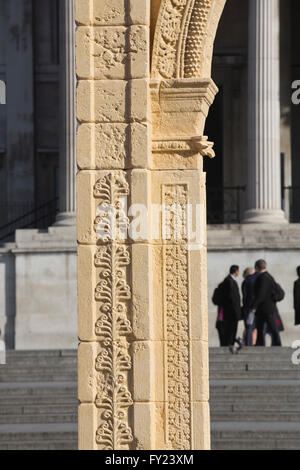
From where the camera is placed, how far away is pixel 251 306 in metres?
33.3

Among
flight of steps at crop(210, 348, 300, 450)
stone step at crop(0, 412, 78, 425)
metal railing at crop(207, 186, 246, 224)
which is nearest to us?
flight of steps at crop(210, 348, 300, 450)

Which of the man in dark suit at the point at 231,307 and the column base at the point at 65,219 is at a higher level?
the column base at the point at 65,219

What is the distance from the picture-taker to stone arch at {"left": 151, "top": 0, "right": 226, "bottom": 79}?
1437 cm

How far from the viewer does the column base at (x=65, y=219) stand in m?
42.5

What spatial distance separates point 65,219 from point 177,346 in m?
28.8

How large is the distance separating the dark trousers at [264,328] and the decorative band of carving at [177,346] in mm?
19154

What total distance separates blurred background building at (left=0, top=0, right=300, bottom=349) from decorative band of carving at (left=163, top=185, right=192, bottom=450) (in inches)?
1010

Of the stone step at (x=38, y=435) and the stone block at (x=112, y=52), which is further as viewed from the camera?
the stone step at (x=38, y=435)

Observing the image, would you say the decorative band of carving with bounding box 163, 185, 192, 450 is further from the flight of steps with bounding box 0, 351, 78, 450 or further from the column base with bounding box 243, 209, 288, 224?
the column base with bounding box 243, 209, 288, 224

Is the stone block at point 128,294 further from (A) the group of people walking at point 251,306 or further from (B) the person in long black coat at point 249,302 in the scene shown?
(B) the person in long black coat at point 249,302

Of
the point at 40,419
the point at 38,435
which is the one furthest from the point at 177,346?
the point at 40,419

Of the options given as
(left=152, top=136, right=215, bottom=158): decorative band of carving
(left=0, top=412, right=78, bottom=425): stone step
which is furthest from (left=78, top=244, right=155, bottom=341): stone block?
(left=0, top=412, right=78, bottom=425): stone step

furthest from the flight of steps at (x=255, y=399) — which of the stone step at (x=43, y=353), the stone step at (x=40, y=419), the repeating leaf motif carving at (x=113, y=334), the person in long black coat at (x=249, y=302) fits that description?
the repeating leaf motif carving at (x=113, y=334)

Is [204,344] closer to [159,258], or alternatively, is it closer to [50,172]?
[159,258]
